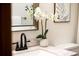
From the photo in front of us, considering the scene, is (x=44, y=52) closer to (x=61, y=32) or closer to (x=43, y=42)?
(x=43, y=42)

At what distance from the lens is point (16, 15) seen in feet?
3.11

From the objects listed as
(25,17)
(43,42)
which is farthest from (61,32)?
(25,17)

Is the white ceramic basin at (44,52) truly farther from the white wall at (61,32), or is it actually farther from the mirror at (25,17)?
the mirror at (25,17)

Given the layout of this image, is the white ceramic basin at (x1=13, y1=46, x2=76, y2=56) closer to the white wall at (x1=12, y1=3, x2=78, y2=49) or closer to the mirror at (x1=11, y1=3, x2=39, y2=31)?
the white wall at (x1=12, y1=3, x2=78, y2=49)

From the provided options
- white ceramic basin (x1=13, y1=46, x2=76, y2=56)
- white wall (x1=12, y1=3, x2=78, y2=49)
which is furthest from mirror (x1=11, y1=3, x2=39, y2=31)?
white ceramic basin (x1=13, y1=46, x2=76, y2=56)

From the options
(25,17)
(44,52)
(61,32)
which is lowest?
(44,52)

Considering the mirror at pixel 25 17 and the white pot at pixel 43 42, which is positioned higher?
the mirror at pixel 25 17

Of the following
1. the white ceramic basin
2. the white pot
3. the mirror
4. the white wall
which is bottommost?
the white ceramic basin

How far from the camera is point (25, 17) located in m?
0.98

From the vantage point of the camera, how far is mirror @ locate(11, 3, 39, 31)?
950 millimetres

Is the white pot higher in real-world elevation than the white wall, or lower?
lower

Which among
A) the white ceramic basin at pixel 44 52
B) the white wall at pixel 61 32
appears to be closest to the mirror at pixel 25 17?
the white wall at pixel 61 32

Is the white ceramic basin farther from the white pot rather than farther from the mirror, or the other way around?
the mirror

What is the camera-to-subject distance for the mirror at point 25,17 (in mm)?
950
